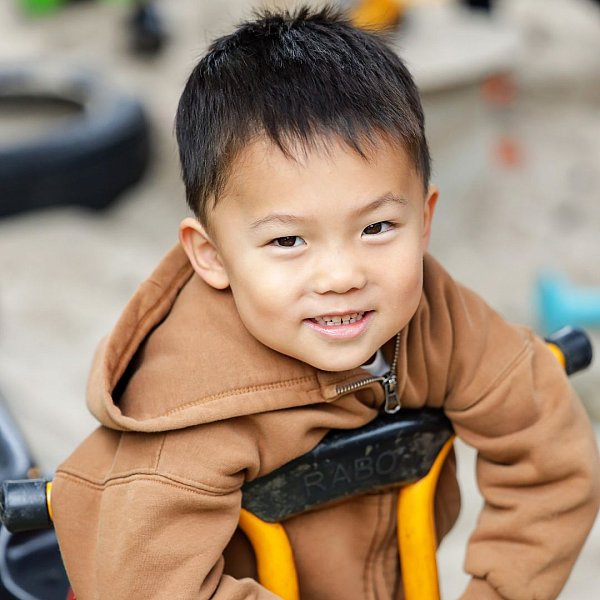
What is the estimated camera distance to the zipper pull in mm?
924

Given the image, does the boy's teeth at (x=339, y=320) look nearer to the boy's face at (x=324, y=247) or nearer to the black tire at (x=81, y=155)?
the boy's face at (x=324, y=247)

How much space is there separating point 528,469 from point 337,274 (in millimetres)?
292

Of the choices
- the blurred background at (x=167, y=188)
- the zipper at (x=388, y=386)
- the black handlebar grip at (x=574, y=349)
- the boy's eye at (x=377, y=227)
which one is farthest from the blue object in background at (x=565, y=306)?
the boy's eye at (x=377, y=227)

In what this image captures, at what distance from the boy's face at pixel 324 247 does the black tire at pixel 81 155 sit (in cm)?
205

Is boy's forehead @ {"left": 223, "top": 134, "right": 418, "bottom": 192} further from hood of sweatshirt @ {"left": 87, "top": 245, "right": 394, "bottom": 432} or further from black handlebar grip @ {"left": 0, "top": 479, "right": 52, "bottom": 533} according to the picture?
black handlebar grip @ {"left": 0, "top": 479, "right": 52, "bottom": 533}

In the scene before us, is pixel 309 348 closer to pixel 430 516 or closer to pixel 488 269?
pixel 430 516

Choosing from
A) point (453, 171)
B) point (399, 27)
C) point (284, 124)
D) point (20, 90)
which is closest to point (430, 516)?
point (284, 124)

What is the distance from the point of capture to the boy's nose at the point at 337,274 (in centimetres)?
81

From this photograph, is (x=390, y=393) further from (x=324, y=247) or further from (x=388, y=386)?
(x=324, y=247)

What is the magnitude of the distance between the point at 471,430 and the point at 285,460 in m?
0.19

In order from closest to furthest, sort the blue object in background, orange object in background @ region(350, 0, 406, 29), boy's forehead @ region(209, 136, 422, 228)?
boy's forehead @ region(209, 136, 422, 228)
the blue object in background
orange object in background @ region(350, 0, 406, 29)

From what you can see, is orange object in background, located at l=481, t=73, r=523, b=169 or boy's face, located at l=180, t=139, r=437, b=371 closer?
boy's face, located at l=180, t=139, r=437, b=371

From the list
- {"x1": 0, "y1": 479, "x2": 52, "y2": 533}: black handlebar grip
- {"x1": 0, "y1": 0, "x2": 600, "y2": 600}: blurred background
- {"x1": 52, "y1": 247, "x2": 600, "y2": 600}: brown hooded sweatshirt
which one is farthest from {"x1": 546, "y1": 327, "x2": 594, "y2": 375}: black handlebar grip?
{"x1": 0, "y1": 0, "x2": 600, "y2": 600}: blurred background

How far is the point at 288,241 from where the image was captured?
0.83 metres
